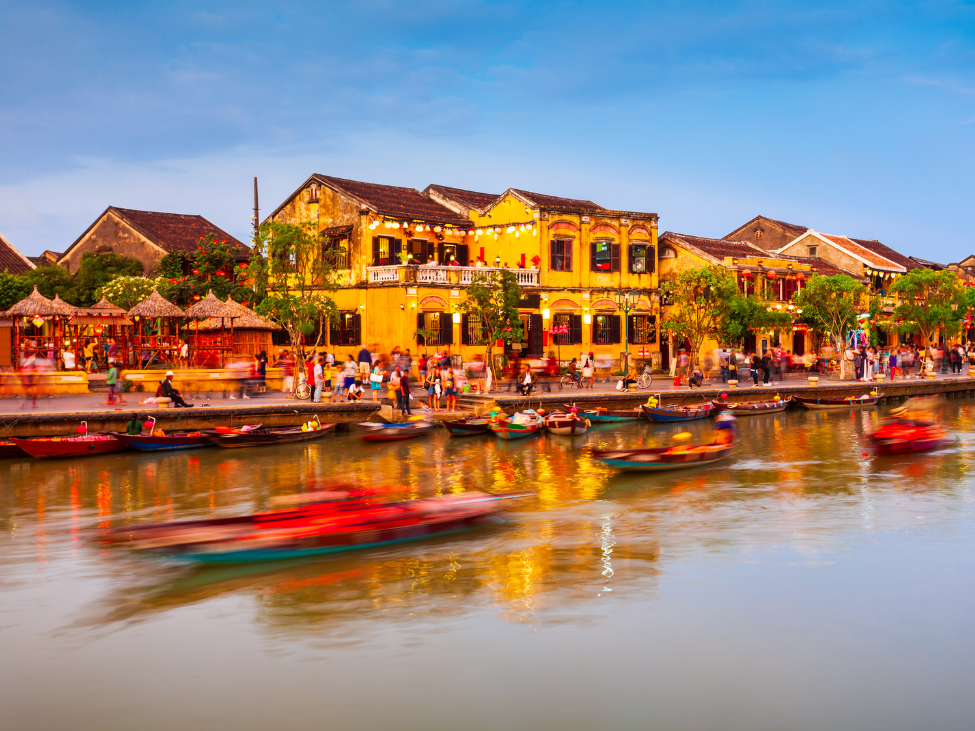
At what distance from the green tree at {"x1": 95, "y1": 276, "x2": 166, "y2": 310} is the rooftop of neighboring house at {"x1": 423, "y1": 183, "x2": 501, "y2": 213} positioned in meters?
15.2

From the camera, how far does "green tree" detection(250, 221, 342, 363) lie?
3453cm

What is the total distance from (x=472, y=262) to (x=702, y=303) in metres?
11.9

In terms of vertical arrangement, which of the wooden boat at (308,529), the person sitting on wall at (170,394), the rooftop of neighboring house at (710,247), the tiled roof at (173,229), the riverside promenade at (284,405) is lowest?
the wooden boat at (308,529)

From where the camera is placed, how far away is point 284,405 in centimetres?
2984

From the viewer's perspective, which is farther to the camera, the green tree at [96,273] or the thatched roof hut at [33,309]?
the green tree at [96,273]

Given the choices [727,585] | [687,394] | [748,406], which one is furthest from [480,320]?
[727,585]

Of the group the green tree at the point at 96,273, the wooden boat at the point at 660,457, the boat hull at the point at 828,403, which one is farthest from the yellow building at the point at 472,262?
the wooden boat at the point at 660,457

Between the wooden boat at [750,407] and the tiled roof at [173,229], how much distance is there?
2919cm

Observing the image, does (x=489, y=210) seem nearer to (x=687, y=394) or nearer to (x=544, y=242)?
(x=544, y=242)

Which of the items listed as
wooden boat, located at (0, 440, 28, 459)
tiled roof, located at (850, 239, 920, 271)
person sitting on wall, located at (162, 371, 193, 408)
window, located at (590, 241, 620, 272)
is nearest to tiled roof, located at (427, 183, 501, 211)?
window, located at (590, 241, 620, 272)

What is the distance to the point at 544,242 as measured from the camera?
43719 mm

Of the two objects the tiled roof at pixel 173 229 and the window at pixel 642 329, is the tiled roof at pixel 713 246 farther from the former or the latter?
the tiled roof at pixel 173 229

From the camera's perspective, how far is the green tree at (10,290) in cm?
4078

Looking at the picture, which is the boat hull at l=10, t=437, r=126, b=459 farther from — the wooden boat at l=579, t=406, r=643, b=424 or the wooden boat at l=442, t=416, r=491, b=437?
the wooden boat at l=579, t=406, r=643, b=424
